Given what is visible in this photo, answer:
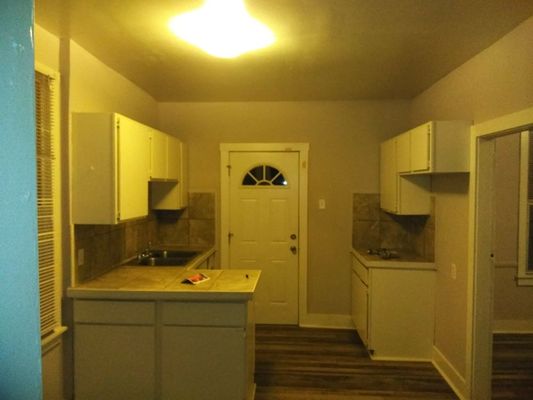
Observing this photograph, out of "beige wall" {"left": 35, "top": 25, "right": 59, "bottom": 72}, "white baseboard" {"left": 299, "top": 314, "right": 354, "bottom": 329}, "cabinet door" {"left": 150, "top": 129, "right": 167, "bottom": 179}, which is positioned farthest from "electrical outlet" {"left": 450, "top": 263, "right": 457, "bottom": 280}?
"beige wall" {"left": 35, "top": 25, "right": 59, "bottom": 72}

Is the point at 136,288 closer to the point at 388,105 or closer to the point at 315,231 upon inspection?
the point at 315,231

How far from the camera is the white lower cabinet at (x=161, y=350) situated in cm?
238

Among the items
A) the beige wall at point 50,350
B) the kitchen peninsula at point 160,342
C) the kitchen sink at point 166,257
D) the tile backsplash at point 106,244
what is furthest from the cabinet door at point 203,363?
the kitchen sink at point 166,257

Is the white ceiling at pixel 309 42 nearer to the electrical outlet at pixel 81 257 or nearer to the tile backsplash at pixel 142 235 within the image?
the tile backsplash at pixel 142 235

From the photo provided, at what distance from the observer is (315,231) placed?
421 centimetres

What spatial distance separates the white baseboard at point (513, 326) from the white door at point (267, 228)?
2294 mm

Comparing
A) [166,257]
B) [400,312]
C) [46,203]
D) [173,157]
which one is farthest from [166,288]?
[400,312]

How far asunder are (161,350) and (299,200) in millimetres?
2327

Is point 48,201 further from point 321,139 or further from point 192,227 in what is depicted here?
point 321,139

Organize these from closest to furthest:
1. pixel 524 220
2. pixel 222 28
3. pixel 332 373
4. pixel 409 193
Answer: pixel 222 28
pixel 332 373
pixel 409 193
pixel 524 220

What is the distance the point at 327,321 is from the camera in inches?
165

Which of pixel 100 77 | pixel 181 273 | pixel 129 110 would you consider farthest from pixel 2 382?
pixel 129 110

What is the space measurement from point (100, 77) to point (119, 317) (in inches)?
73.3

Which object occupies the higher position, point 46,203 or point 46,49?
point 46,49
